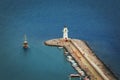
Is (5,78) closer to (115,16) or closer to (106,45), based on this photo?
(106,45)

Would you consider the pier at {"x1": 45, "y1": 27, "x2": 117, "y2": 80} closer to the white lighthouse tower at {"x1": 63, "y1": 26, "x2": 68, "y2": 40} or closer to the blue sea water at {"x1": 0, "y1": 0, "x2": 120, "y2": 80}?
the white lighthouse tower at {"x1": 63, "y1": 26, "x2": 68, "y2": 40}

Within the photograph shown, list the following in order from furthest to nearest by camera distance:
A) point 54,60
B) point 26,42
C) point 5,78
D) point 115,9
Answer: point 115,9, point 26,42, point 54,60, point 5,78

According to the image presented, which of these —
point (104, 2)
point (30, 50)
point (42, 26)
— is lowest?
point (30, 50)

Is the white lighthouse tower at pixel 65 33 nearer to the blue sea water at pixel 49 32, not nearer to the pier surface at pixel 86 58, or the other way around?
the pier surface at pixel 86 58

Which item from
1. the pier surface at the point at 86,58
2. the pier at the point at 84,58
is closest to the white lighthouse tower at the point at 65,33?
the pier at the point at 84,58

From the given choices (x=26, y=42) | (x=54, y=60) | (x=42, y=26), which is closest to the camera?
(x=54, y=60)

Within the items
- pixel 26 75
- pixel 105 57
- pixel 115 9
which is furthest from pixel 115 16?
pixel 26 75
